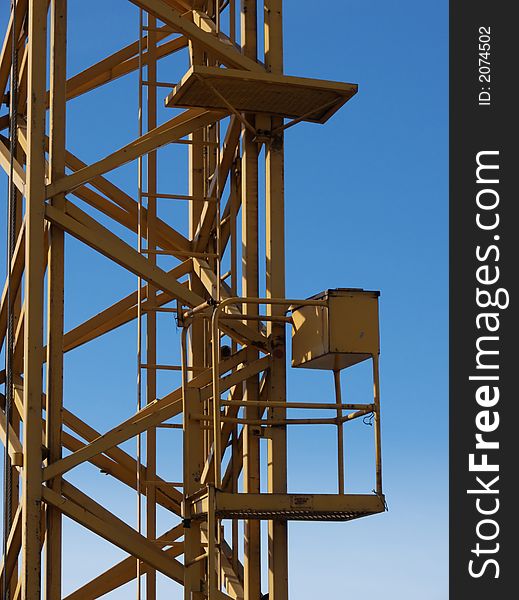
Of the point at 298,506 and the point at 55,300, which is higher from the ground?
the point at 55,300

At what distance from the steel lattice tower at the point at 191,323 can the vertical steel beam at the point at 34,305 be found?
0.02m

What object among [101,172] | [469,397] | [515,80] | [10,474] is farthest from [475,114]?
[10,474]

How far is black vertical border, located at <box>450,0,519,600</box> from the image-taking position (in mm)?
15664

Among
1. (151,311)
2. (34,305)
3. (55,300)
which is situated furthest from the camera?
(151,311)

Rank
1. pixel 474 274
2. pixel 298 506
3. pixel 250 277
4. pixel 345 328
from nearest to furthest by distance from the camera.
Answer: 1. pixel 298 506
2. pixel 345 328
3. pixel 474 274
4. pixel 250 277

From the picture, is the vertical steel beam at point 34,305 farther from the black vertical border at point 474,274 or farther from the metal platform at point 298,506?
the black vertical border at point 474,274

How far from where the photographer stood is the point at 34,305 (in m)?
15.8

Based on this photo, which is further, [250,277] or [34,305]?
[250,277]

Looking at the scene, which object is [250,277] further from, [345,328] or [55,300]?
[55,300]

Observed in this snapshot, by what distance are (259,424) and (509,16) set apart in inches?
235

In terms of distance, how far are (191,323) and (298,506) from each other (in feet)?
10.2

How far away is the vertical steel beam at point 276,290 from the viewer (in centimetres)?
1575

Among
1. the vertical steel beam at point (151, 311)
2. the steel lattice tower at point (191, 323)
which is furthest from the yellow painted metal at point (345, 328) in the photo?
the vertical steel beam at point (151, 311)

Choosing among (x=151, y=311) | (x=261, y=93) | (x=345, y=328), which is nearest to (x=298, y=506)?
(x=345, y=328)
